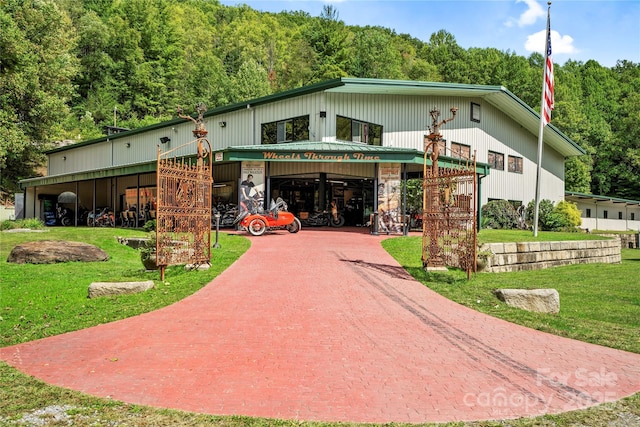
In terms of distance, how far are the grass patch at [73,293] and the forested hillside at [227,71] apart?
29904 mm

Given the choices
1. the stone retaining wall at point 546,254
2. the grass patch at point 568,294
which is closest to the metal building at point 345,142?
the stone retaining wall at point 546,254

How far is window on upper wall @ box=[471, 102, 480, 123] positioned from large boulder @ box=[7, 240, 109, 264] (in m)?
21.1

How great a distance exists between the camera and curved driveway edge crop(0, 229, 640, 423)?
13.8ft

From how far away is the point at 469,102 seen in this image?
26.9 metres

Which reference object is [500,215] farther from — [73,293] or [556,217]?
[73,293]

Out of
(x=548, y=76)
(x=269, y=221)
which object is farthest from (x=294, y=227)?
(x=548, y=76)

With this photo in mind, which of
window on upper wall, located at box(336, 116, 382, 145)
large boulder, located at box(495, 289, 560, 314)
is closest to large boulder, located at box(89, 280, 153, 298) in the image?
large boulder, located at box(495, 289, 560, 314)

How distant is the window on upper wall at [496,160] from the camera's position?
2856 cm

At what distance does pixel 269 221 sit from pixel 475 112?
605 inches

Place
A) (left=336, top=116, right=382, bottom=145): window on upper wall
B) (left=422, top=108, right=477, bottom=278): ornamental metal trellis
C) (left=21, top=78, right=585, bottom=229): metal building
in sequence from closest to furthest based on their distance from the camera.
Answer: (left=422, top=108, right=477, bottom=278): ornamental metal trellis
(left=21, top=78, right=585, bottom=229): metal building
(left=336, top=116, right=382, bottom=145): window on upper wall

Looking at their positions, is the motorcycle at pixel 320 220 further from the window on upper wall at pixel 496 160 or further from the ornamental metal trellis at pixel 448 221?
the ornamental metal trellis at pixel 448 221

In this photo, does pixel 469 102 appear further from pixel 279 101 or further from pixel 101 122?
pixel 101 122

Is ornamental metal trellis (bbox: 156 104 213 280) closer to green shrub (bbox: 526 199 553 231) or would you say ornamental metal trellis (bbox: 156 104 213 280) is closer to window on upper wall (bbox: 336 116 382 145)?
window on upper wall (bbox: 336 116 382 145)

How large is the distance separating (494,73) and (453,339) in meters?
53.4
